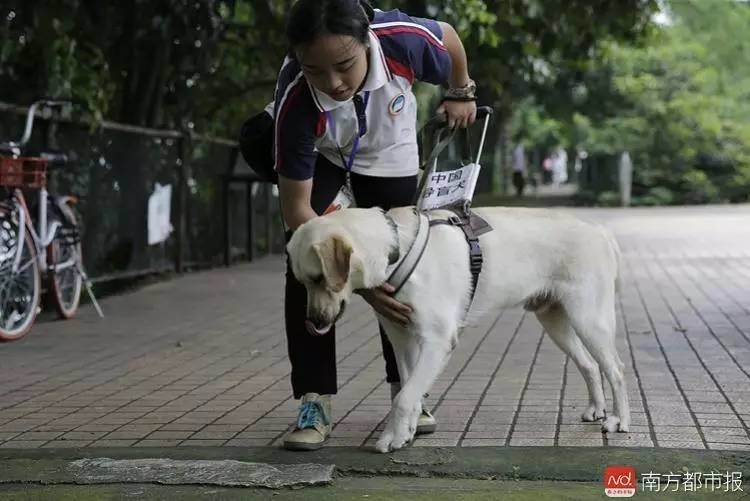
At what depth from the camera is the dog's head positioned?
13.7 feet

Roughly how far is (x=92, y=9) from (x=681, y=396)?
7411 millimetres

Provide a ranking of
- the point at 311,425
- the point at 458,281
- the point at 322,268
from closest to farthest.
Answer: the point at 322,268
the point at 458,281
the point at 311,425

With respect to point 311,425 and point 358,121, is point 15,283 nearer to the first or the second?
point 311,425

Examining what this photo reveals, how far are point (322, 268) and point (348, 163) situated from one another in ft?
2.57

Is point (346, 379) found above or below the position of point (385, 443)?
below

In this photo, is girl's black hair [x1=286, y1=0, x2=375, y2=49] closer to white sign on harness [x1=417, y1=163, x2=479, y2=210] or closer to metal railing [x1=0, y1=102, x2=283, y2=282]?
white sign on harness [x1=417, y1=163, x2=479, y2=210]

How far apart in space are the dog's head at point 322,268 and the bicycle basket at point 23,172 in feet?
13.8

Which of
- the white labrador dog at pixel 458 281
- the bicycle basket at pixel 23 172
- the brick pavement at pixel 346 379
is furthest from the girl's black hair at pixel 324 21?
the bicycle basket at pixel 23 172

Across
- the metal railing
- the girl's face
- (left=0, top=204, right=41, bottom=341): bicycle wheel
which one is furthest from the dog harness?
the metal railing

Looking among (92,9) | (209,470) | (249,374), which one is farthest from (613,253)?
(92,9)

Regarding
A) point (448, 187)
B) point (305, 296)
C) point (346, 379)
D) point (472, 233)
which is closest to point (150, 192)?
point (346, 379)

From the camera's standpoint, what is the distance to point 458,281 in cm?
457

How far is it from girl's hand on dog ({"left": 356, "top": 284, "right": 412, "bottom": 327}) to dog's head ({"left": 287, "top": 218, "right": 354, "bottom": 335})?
21 cm

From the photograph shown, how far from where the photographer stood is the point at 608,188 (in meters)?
33.0
